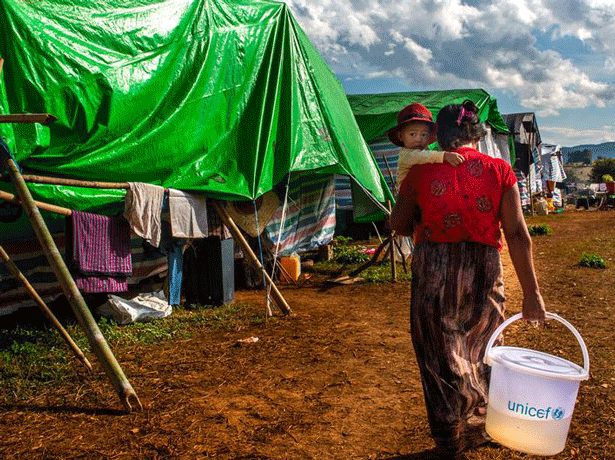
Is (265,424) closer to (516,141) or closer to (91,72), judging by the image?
(91,72)

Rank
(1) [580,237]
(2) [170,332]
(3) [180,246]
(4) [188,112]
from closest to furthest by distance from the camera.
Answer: (2) [170,332] → (4) [188,112] → (3) [180,246] → (1) [580,237]

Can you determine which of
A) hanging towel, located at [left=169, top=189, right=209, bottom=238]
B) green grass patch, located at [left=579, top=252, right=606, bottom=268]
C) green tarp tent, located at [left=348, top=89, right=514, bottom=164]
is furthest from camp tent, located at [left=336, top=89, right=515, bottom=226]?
hanging towel, located at [left=169, top=189, right=209, bottom=238]

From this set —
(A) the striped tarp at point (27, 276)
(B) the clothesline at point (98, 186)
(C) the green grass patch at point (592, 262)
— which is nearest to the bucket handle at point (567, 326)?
(B) the clothesline at point (98, 186)

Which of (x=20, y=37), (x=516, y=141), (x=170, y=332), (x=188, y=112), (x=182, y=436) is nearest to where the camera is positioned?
(x=182, y=436)

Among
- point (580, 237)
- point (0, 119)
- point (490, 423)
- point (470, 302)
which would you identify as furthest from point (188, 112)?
point (580, 237)

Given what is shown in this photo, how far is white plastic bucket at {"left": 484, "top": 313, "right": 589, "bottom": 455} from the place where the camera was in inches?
90.0

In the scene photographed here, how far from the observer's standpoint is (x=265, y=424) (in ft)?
11.6

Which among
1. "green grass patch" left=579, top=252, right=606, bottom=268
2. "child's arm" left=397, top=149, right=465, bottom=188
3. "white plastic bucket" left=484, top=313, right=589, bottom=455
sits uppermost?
"child's arm" left=397, top=149, right=465, bottom=188

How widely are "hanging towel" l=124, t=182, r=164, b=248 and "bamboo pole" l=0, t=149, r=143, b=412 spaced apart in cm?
145

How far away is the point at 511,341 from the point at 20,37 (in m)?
5.08

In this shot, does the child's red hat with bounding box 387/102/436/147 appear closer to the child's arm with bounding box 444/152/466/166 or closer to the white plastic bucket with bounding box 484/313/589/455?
the child's arm with bounding box 444/152/466/166

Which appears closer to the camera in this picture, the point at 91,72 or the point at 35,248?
the point at 91,72

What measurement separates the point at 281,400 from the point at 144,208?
2.40 metres

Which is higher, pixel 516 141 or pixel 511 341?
pixel 516 141
